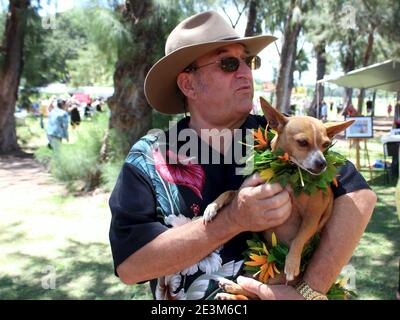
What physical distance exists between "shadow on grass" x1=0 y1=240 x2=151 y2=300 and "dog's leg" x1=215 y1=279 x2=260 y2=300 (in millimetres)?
3517

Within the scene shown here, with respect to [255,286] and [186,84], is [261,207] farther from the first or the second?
[186,84]

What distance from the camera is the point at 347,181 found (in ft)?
6.77

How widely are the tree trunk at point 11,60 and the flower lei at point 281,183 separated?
49.5 feet

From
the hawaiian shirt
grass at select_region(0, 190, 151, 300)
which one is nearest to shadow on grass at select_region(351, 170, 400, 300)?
grass at select_region(0, 190, 151, 300)

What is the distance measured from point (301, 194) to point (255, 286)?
0.45m

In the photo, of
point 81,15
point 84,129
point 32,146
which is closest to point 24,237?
point 84,129

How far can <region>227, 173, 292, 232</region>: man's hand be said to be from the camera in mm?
1839

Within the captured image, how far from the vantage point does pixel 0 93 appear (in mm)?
15586

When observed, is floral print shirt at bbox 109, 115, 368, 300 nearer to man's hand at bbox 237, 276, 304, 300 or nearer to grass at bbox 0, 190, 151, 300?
man's hand at bbox 237, 276, 304, 300

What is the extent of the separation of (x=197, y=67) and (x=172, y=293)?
1174 mm

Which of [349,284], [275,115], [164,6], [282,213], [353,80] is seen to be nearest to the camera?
[282,213]

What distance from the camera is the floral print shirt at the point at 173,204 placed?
79.8 inches

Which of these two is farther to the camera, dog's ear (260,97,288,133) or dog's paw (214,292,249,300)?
dog's ear (260,97,288,133)

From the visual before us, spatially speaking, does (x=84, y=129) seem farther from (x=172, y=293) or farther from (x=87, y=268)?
(x=172, y=293)
